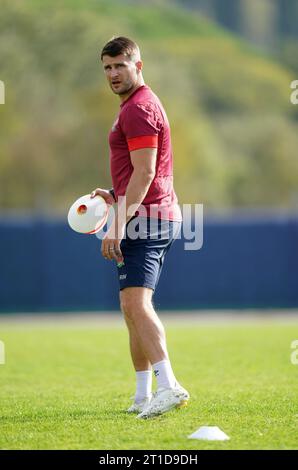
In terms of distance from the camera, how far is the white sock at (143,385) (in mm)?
6852

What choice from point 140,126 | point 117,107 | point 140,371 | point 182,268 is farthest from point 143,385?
point 117,107

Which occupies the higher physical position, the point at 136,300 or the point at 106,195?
the point at 106,195

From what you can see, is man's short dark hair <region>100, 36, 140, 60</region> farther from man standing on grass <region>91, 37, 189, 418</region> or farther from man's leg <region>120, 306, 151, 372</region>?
man's leg <region>120, 306, 151, 372</region>

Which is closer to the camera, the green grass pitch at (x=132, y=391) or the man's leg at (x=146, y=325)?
the green grass pitch at (x=132, y=391)

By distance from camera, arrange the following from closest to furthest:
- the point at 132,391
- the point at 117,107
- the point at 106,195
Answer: the point at 106,195, the point at 132,391, the point at 117,107

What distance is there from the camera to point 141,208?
657 centimetres

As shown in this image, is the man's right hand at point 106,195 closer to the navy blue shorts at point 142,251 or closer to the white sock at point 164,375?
the navy blue shorts at point 142,251

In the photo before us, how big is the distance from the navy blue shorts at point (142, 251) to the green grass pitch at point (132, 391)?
930 mm

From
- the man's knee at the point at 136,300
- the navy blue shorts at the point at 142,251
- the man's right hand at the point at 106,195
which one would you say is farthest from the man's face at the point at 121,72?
the man's knee at the point at 136,300

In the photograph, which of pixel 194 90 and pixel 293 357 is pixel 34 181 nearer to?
pixel 194 90

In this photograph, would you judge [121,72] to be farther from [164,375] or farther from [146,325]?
[164,375]

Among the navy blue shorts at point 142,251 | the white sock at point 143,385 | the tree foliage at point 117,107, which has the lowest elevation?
the white sock at point 143,385

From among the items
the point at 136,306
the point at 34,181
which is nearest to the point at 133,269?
the point at 136,306

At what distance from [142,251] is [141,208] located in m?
0.32
